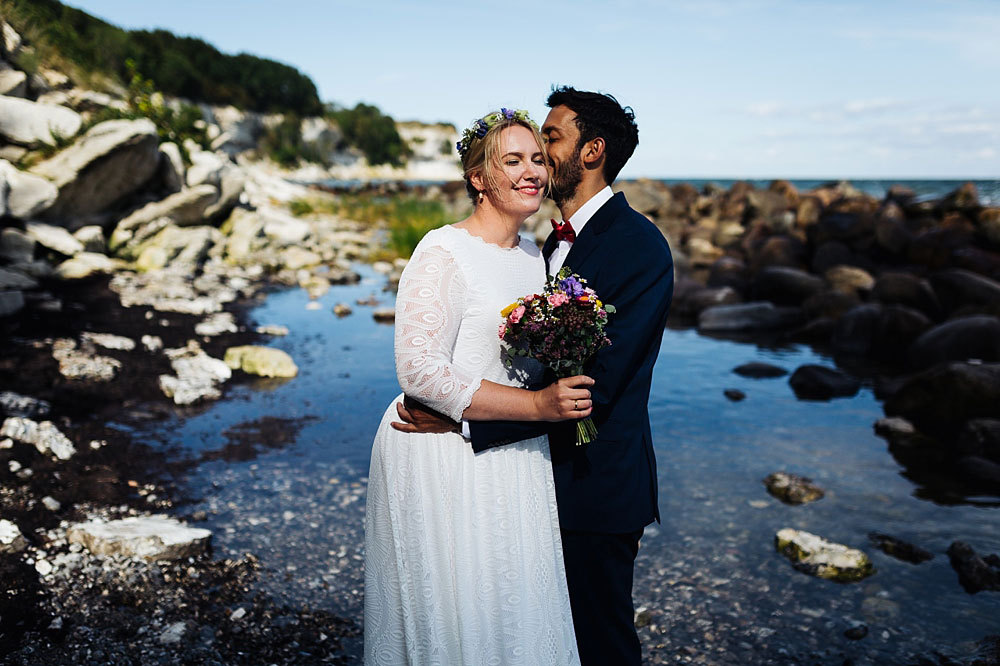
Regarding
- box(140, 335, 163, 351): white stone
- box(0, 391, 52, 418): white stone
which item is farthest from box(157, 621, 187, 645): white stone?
box(140, 335, 163, 351): white stone

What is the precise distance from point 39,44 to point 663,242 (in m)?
21.6

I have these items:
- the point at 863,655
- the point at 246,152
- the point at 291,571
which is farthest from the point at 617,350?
the point at 246,152

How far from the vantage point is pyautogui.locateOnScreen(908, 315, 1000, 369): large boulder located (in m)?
10.4

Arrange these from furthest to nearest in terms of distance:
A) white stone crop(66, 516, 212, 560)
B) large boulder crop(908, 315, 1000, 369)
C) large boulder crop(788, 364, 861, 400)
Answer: large boulder crop(788, 364, 861, 400), large boulder crop(908, 315, 1000, 369), white stone crop(66, 516, 212, 560)

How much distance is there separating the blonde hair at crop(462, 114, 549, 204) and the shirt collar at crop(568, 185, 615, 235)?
1.03 feet

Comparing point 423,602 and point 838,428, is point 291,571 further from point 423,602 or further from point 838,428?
point 838,428

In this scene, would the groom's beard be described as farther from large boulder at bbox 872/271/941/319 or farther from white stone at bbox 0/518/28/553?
large boulder at bbox 872/271/941/319

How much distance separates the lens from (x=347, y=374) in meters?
10.4

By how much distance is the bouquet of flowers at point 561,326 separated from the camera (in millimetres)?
2398

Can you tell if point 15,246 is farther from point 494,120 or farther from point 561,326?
point 561,326

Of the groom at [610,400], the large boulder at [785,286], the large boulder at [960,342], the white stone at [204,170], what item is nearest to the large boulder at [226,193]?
the white stone at [204,170]

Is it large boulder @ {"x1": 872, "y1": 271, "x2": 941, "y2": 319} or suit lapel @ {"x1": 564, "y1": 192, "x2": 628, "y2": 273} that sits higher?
suit lapel @ {"x1": 564, "y1": 192, "x2": 628, "y2": 273}

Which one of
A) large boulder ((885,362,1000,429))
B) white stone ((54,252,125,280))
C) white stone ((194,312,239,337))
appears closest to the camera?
large boulder ((885,362,1000,429))

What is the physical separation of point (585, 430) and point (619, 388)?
0.97ft
